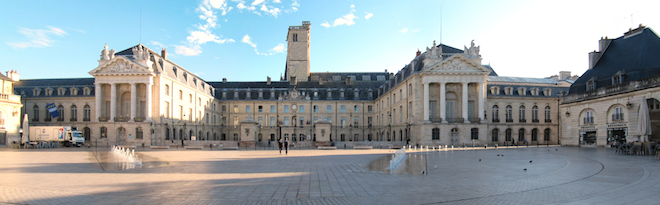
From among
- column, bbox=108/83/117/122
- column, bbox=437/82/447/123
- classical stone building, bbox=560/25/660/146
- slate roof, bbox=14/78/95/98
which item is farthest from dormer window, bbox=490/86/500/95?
slate roof, bbox=14/78/95/98

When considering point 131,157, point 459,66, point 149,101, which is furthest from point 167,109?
point 459,66

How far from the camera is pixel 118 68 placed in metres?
51.6

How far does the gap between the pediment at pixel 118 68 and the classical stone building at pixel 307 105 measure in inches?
5.3

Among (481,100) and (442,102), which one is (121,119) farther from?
(481,100)

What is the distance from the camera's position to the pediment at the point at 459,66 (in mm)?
49531

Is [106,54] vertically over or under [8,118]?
over

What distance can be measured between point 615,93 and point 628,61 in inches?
204

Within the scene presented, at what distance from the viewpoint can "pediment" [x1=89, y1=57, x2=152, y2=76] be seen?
5088cm

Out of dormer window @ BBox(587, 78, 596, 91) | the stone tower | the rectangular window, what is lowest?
the rectangular window

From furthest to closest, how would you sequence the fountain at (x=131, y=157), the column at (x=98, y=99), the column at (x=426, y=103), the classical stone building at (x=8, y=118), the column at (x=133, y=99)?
the column at (x=98, y=99)
the column at (x=133, y=99)
the column at (x=426, y=103)
the classical stone building at (x=8, y=118)
the fountain at (x=131, y=157)

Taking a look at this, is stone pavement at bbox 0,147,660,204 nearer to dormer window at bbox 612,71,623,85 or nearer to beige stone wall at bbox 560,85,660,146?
beige stone wall at bbox 560,85,660,146

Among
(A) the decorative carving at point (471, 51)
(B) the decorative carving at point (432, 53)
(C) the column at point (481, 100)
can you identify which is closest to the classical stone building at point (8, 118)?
(B) the decorative carving at point (432, 53)

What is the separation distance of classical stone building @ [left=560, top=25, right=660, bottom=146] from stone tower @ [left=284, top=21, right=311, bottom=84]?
174ft

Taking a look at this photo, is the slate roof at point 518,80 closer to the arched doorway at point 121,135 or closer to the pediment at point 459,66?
the pediment at point 459,66
